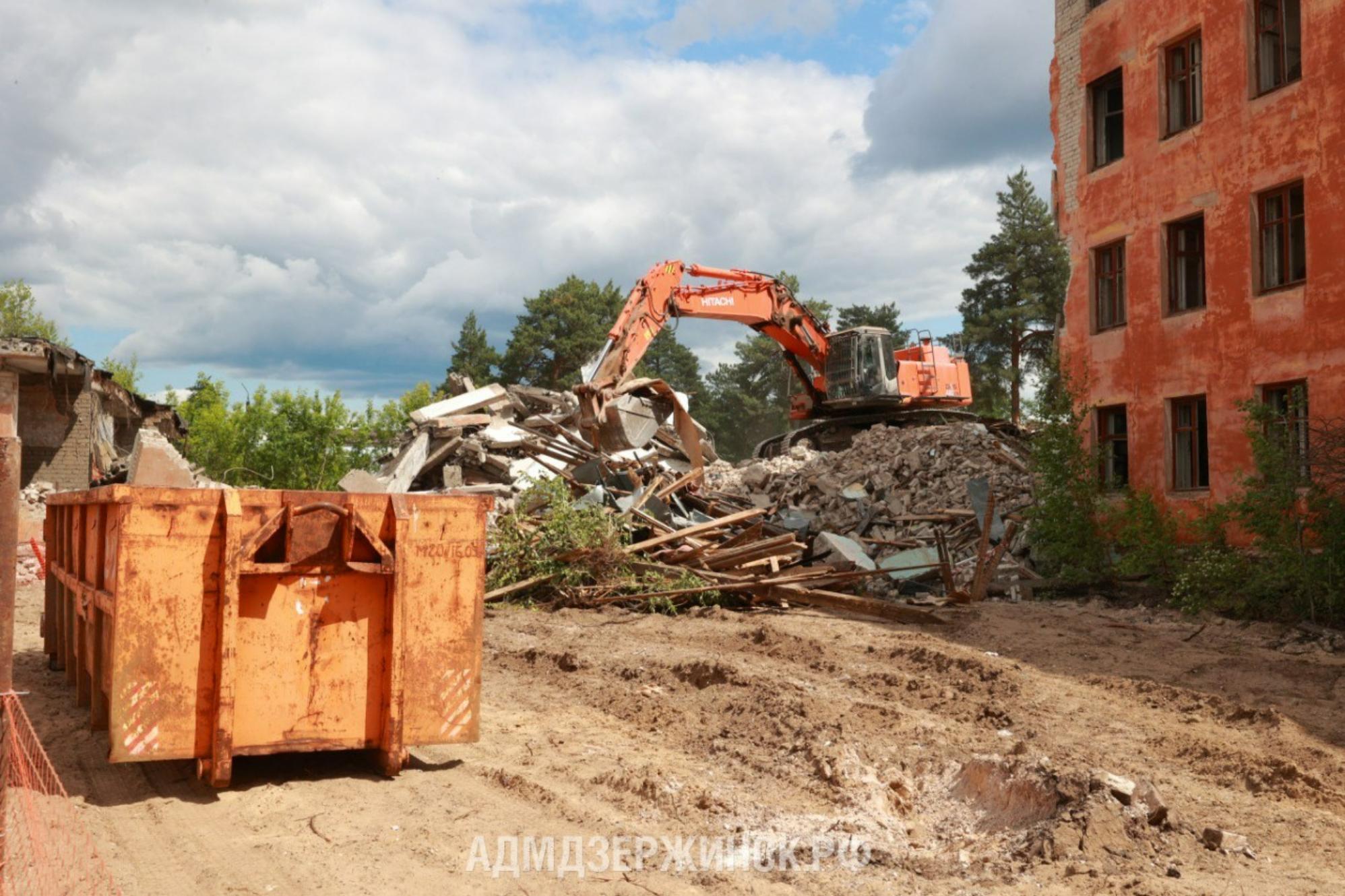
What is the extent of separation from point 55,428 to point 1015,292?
46131 millimetres

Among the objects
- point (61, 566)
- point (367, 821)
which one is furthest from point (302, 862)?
point (61, 566)

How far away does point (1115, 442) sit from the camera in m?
19.6

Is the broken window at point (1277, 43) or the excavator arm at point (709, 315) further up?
the broken window at point (1277, 43)

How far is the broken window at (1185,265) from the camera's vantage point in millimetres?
18156

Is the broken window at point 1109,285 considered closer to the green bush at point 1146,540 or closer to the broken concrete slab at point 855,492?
the green bush at point 1146,540

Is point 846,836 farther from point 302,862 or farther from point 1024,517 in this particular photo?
point 1024,517

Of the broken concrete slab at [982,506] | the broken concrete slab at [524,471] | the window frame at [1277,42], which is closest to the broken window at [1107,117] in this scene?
the window frame at [1277,42]

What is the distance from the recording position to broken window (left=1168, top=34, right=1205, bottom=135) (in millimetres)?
17953

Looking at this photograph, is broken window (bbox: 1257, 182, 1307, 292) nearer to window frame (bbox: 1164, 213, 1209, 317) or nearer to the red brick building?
the red brick building

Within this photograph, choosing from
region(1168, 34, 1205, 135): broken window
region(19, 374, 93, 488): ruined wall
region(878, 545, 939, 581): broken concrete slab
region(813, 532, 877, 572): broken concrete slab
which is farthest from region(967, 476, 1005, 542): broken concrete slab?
region(19, 374, 93, 488): ruined wall

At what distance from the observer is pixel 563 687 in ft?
30.6

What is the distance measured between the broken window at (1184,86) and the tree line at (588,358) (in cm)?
863

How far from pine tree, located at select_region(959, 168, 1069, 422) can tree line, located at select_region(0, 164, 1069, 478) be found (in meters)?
0.07

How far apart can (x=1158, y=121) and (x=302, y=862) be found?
18.2 metres
